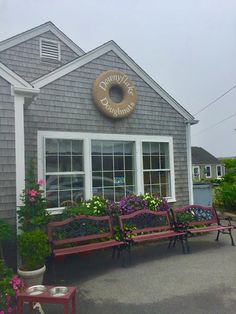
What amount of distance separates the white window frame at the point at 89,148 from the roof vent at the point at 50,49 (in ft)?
14.1

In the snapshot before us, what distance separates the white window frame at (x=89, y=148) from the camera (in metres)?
6.88

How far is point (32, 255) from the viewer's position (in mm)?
4852

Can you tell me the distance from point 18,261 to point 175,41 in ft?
43.2

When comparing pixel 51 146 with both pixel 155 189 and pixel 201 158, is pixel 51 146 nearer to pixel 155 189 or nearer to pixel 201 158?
pixel 155 189

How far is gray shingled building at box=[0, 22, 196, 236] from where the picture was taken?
18.5 ft

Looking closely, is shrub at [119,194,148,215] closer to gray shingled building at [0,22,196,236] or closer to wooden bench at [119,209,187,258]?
wooden bench at [119,209,187,258]

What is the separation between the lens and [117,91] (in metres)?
8.13

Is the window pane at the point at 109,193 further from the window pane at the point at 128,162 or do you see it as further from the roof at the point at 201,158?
the roof at the point at 201,158

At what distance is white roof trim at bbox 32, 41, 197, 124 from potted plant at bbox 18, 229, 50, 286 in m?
3.48

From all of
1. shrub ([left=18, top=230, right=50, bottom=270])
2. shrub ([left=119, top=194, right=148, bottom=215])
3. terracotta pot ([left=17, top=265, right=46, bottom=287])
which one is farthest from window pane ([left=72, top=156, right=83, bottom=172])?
terracotta pot ([left=17, top=265, right=46, bottom=287])

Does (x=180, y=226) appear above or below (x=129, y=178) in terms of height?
below

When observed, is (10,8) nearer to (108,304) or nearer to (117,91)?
(117,91)

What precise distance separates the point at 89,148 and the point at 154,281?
11.2 feet

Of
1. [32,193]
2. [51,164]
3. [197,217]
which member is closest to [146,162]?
[197,217]
